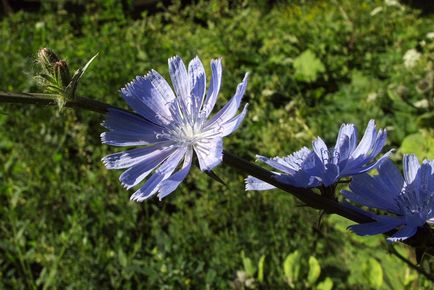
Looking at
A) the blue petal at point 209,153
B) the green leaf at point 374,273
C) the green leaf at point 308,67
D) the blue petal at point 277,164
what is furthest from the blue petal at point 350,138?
the green leaf at point 308,67

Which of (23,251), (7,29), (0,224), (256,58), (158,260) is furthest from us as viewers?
(7,29)

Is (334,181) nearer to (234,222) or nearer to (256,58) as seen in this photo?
(234,222)

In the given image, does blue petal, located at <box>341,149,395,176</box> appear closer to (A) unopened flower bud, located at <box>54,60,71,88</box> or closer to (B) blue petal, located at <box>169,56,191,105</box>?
(B) blue petal, located at <box>169,56,191,105</box>

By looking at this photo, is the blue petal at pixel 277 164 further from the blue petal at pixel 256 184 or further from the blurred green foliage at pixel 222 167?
the blurred green foliage at pixel 222 167

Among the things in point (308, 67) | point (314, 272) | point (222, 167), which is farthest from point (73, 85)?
point (308, 67)

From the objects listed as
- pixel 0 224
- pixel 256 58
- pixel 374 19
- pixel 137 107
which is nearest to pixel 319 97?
pixel 256 58

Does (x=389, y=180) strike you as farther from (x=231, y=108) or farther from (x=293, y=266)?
(x=293, y=266)
